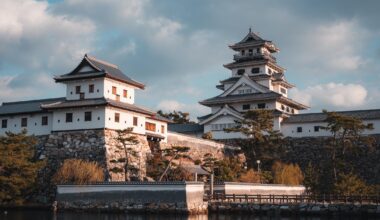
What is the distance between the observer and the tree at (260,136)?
46.2m

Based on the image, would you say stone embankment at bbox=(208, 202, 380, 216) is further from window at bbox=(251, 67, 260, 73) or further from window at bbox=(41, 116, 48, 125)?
window at bbox=(251, 67, 260, 73)

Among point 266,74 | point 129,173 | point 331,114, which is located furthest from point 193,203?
point 266,74

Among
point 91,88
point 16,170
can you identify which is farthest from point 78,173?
point 91,88

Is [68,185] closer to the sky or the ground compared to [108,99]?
closer to the ground

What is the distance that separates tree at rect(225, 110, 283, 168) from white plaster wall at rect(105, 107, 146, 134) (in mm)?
9969

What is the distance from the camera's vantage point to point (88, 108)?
3653 centimetres

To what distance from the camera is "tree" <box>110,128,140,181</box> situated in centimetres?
3425

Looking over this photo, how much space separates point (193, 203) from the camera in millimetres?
30375

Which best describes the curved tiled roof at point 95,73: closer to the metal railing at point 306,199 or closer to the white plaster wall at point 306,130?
the metal railing at point 306,199

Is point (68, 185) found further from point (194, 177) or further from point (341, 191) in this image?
point (341, 191)

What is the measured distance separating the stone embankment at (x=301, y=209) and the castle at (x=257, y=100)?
17811 mm

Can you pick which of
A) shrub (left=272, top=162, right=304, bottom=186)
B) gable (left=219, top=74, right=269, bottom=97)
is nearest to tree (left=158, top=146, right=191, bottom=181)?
shrub (left=272, top=162, right=304, bottom=186)

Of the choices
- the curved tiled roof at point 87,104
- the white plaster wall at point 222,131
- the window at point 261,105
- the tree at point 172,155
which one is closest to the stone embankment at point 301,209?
the tree at point 172,155

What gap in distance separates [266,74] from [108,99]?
24432 mm
